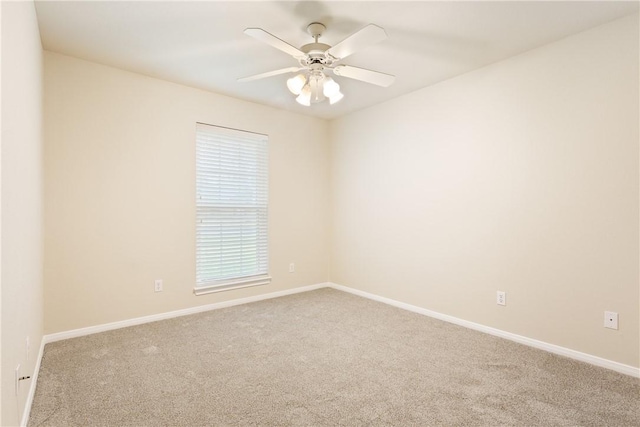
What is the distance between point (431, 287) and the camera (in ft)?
11.4

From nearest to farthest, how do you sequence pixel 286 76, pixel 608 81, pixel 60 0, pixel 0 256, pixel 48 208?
pixel 0 256
pixel 60 0
pixel 608 81
pixel 48 208
pixel 286 76

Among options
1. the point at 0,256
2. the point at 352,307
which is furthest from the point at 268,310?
the point at 0,256

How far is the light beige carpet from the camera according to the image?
5.86 feet

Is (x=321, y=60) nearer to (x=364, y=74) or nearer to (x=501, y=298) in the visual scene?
(x=364, y=74)

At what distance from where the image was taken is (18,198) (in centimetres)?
162

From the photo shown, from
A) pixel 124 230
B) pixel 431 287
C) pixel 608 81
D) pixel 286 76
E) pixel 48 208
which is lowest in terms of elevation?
pixel 431 287

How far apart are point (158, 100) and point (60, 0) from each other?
1.25 meters

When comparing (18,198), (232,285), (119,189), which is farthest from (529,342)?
(119,189)

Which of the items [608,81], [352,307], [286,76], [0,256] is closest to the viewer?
[0,256]

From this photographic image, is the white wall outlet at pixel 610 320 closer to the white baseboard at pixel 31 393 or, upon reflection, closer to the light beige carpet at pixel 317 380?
the light beige carpet at pixel 317 380

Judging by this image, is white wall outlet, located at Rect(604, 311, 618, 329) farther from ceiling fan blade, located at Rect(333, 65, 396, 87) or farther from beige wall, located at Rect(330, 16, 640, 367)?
ceiling fan blade, located at Rect(333, 65, 396, 87)

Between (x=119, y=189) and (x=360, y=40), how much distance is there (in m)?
2.48

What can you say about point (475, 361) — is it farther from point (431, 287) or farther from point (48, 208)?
point (48, 208)

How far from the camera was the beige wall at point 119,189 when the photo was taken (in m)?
2.82
